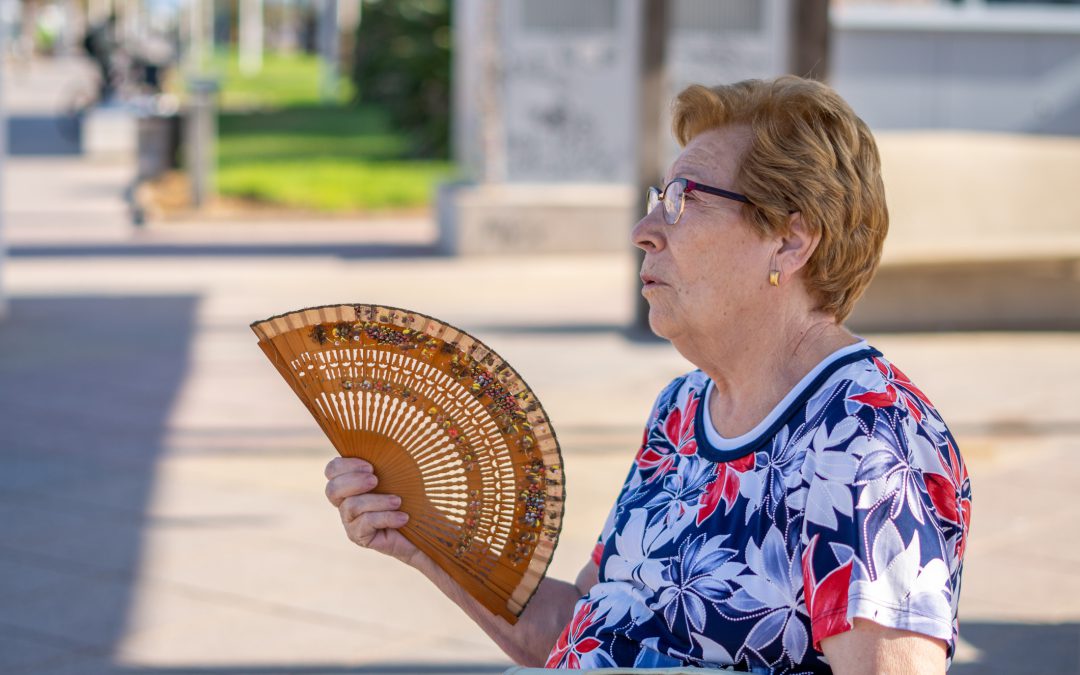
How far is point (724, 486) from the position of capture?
2.20 metres

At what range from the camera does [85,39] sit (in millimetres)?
26953

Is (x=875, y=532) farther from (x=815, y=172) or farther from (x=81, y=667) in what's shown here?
(x=81, y=667)

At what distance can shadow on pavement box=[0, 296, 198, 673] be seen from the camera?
4770 millimetres

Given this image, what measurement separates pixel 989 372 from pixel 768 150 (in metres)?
7.09

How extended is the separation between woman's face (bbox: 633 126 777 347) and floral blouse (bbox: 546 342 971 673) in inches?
6.9

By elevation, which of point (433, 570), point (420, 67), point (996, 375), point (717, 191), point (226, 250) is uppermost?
point (420, 67)

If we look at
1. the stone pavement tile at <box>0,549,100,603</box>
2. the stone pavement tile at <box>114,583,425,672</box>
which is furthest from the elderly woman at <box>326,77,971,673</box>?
the stone pavement tile at <box>0,549,100,603</box>

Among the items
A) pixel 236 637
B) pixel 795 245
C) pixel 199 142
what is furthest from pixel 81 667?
pixel 199 142

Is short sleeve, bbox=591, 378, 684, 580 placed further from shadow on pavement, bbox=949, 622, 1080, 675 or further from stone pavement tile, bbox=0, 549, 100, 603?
stone pavement tile, bbox=0, 549, 100, 603

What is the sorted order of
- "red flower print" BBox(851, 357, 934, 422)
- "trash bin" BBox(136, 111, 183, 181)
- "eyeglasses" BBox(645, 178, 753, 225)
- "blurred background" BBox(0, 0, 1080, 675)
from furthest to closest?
"trash bin" BBox(136, 111, 183, 181)
"blurred background" BBox(0, 0, 1080, 675)
"eyeglasses" BBox(645, 178, 753, 225)
"red flower print" BBox(851, 357, 934, 422)

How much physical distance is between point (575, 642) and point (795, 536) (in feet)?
1.67

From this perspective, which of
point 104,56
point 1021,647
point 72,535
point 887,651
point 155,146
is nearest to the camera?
point 887,651

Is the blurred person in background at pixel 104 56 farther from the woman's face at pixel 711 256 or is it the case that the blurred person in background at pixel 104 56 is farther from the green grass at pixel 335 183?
the woman's face at pixel 711 256

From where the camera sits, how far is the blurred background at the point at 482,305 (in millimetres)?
4859
